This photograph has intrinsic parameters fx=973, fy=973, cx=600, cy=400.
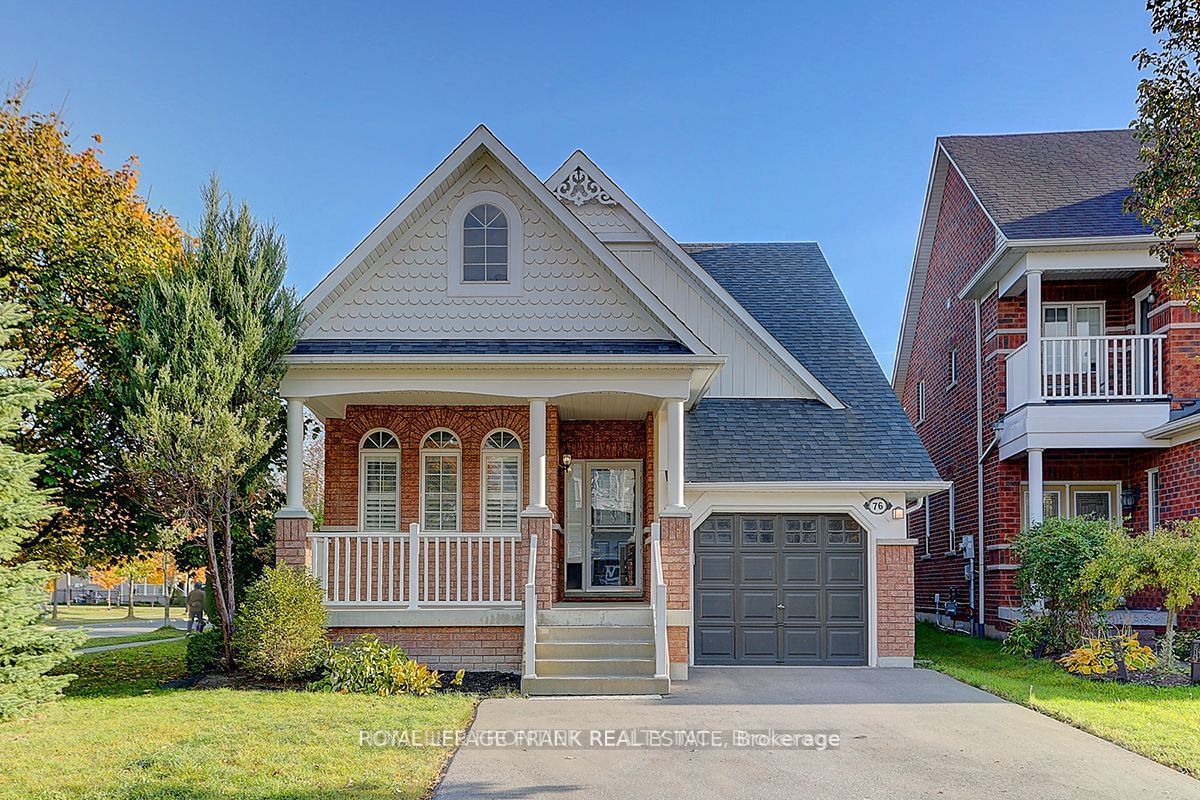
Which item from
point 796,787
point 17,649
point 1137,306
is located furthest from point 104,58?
point 1137,306

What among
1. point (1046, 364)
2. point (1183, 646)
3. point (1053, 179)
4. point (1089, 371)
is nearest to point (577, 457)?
point (1046, 364)

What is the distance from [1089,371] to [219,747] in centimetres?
1253

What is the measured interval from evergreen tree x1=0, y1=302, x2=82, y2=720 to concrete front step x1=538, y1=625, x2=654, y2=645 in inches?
196

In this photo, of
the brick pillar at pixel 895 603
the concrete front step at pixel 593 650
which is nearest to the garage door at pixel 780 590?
the brick pillar at pixel 895 603

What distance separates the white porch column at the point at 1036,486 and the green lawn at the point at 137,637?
51.3 feet

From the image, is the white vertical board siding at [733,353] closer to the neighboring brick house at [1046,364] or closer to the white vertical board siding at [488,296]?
the white vertical board siding at [488,296]

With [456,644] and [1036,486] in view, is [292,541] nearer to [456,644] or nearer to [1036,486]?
[456,644]

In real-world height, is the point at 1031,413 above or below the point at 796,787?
above

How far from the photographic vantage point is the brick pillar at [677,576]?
461 inches

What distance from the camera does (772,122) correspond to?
19.3 meters

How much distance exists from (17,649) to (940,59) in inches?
593

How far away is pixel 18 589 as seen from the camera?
832 centimetres

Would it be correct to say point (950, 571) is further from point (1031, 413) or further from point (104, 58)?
point (104, 58)

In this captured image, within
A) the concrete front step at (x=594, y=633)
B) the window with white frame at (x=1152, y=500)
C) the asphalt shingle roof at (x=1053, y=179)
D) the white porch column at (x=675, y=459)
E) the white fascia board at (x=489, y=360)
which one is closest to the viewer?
the concrete front step at (x=594, y=633)
